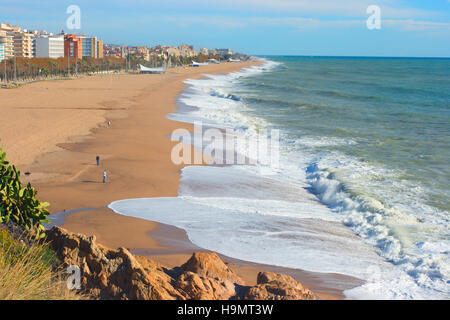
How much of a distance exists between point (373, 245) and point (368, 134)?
53.1 feet

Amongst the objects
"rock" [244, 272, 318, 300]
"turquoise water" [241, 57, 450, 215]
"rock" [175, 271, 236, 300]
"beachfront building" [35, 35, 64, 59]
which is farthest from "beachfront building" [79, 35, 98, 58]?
"rock" [244, 272, 318, 300]

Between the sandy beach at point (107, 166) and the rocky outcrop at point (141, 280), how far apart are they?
2204 mm

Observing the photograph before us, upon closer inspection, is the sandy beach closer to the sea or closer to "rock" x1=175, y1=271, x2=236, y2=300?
the sea

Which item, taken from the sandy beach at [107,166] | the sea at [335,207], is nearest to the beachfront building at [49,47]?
the sandy beach at [107,166]

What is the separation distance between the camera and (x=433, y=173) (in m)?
17.4

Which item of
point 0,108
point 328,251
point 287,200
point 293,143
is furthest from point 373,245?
point 0,108

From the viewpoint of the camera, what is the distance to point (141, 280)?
5457mm

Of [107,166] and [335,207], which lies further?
[107,166]

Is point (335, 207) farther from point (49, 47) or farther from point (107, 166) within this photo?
point (49, 47)

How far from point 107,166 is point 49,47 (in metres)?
128

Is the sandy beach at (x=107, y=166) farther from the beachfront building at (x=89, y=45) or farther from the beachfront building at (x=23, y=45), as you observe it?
the beachfront building at (x=89, y=45)

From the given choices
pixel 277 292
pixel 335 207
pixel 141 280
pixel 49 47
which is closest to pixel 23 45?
pixel 49 47

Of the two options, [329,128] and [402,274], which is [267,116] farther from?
[402,274]
